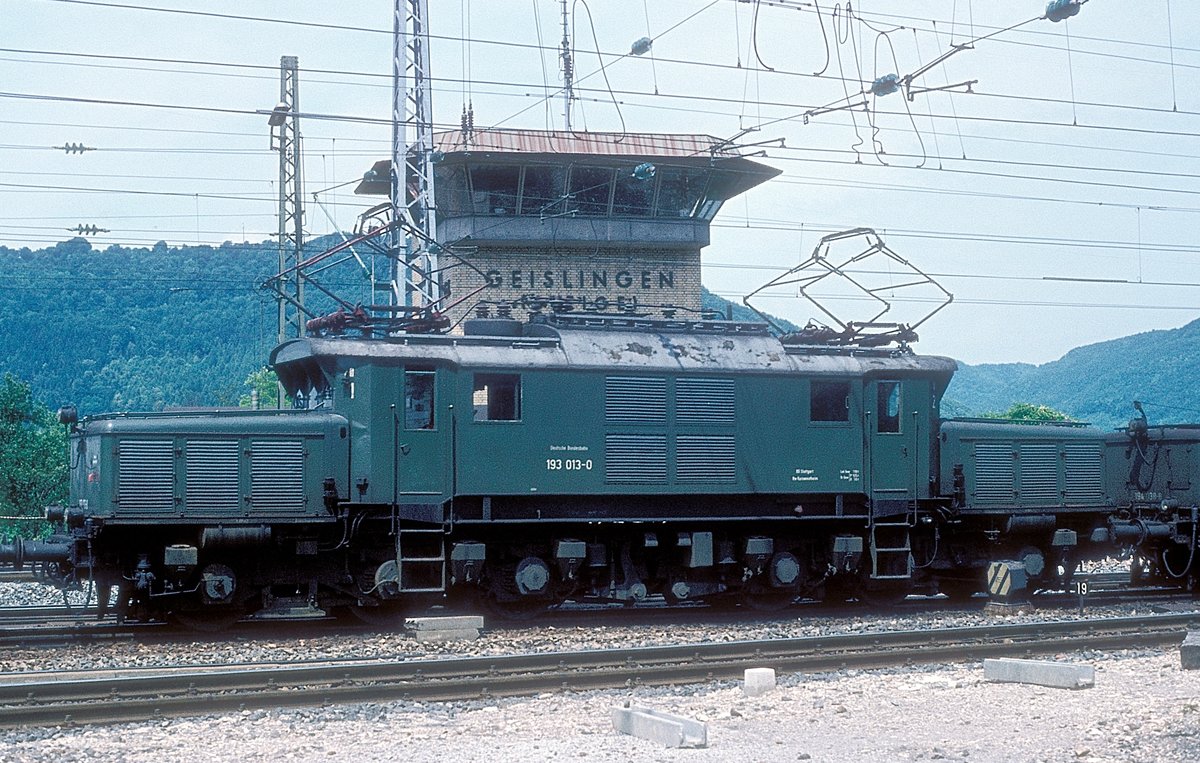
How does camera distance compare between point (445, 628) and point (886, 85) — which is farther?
point (886, 85)

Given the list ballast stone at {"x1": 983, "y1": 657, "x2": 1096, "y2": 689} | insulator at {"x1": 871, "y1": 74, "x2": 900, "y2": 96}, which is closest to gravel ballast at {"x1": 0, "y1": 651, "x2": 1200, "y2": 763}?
ballast stone at {"x1": 983, "y1": 657, "x2": 1096, "y2": 689}

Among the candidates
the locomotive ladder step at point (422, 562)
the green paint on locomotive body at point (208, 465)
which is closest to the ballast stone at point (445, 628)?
the locomotive ladder step at point (422, 562)

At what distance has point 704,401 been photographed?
17.6 m

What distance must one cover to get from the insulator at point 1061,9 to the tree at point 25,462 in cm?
3331

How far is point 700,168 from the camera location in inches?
1500

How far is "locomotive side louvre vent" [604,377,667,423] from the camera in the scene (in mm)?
17047

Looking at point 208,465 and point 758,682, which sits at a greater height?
point 208,465

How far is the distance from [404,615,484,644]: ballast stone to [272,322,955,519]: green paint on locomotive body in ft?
5.71

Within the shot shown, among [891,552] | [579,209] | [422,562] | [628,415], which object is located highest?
[579,209]

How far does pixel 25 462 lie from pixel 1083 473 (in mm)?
34918

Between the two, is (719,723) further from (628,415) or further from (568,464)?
(628,415)

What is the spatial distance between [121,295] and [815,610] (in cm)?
18342

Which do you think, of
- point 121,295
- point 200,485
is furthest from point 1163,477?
point 121,295

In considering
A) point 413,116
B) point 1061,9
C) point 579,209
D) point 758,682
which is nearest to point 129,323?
point 579,209
